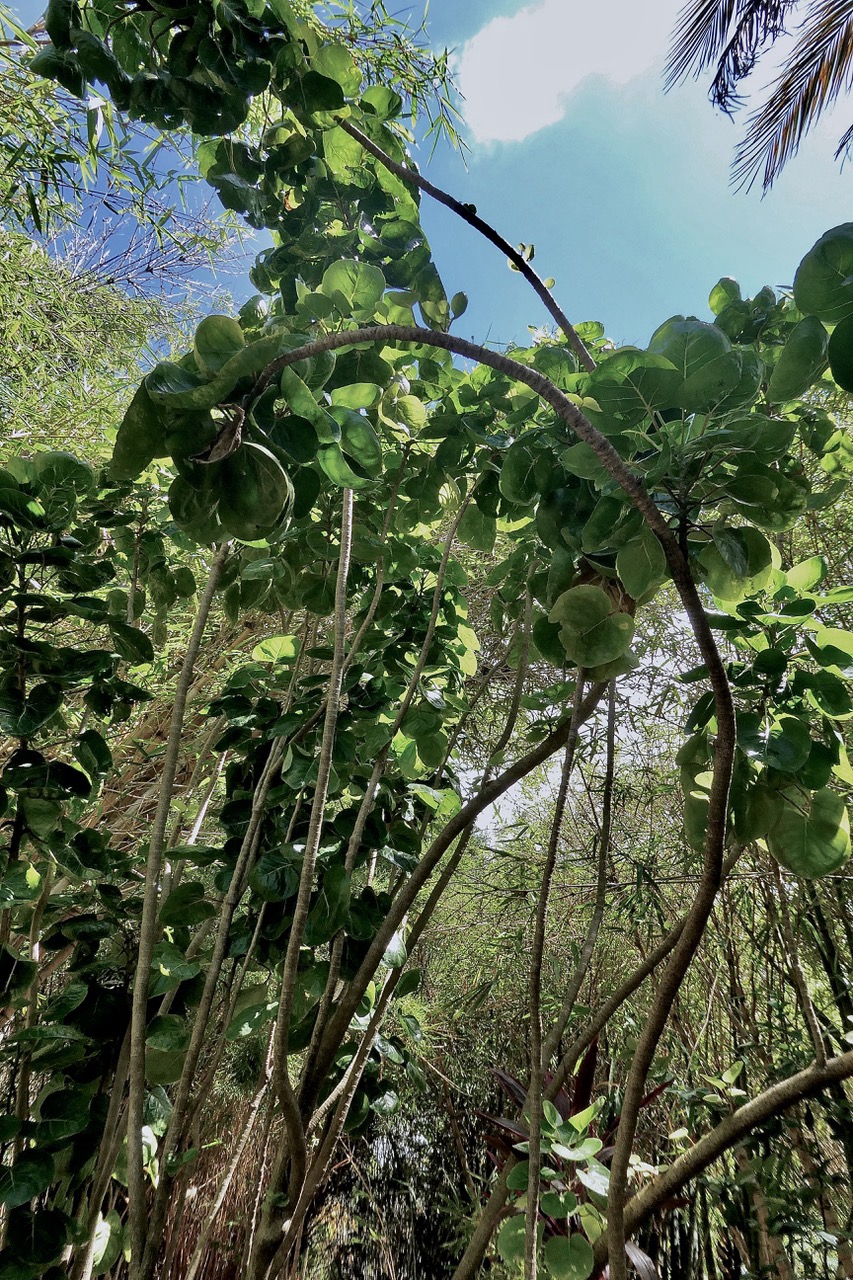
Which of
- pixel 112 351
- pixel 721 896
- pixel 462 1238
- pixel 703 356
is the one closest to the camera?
pixel 703 356

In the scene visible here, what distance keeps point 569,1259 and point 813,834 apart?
486 millimetres

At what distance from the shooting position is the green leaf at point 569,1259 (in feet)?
1.90

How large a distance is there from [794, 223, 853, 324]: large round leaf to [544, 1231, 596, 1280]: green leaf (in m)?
0.77

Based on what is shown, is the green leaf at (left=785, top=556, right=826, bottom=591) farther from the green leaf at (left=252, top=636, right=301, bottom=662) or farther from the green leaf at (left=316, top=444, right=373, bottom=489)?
the green leaf at (left=252, top=636, right=301, bottom=662)

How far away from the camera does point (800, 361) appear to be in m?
0.35

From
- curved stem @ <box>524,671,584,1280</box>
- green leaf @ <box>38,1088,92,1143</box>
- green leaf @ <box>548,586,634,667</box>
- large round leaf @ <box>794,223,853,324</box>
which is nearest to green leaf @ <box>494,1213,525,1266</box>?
curved stem @ <box>524,671,584,1280</box>

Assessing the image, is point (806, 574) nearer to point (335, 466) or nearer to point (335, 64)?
point (335, 466)

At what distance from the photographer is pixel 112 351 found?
194 cm

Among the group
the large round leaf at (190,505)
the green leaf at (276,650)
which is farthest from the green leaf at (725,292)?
the green leaf at (276,650)

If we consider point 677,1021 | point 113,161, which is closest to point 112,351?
point 113,161

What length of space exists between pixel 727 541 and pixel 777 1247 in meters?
1.79

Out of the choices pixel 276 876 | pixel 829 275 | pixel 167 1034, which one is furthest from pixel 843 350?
pixel 167 1034

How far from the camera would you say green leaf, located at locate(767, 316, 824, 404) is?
337mm

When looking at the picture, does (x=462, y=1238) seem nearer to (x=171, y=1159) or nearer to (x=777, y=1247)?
(x=777, y=1247)
